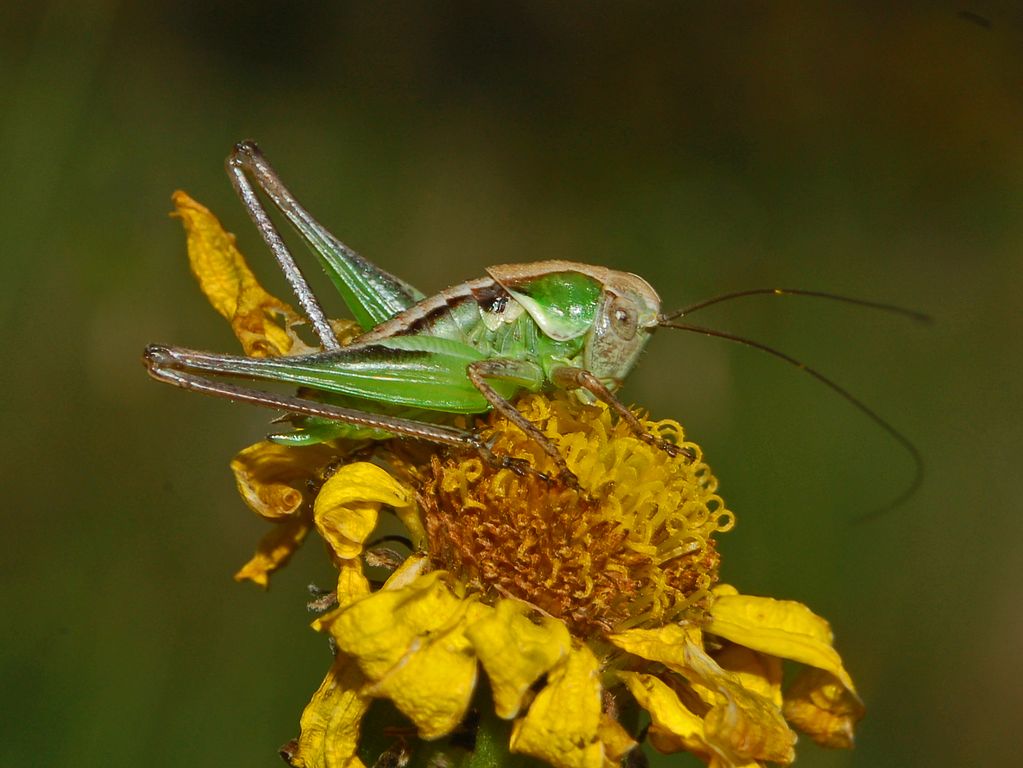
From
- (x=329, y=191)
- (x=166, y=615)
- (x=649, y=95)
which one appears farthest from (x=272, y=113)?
(x=166, y=615)

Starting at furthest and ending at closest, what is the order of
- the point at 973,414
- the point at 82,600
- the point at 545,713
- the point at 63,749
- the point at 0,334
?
1. the point at 973,414
2. the point at 0,334
3. the point at 82,600
4. the point at 63,749
5. the point at 545,713

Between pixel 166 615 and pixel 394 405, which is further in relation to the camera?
pixel 166 615

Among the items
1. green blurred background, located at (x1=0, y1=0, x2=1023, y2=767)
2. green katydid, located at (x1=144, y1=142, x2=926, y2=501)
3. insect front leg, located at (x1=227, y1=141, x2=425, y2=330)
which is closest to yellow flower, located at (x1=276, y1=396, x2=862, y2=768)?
green katydid, located at (x1=144, y1=142, x2=926, y2=501)

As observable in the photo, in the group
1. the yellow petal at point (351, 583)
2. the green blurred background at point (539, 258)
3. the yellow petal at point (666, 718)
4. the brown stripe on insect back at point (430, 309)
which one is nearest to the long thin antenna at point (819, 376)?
the green blurred background at point (539, 258)

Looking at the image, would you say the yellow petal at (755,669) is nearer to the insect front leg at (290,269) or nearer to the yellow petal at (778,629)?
the yellow petal at (778,629)

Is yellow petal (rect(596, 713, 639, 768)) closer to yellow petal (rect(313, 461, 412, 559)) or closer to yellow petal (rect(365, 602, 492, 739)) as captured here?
yellow petal (rect(365, 602, 492, 739))

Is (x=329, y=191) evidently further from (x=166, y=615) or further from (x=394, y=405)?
(x=394, y=405)
